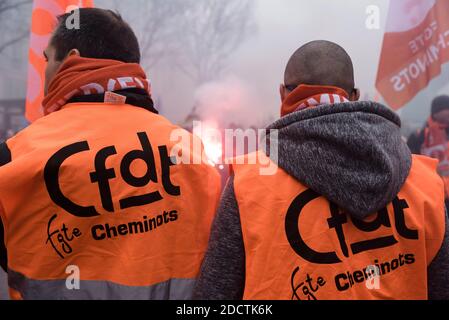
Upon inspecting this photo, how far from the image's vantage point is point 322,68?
142cm

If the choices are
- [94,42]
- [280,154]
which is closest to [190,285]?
[280,154]

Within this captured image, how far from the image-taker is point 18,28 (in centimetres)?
401

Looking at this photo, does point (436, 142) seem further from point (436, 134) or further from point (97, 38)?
point (97, 38)

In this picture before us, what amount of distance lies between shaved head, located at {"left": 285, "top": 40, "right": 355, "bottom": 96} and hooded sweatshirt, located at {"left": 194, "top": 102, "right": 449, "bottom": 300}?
205 millimetres

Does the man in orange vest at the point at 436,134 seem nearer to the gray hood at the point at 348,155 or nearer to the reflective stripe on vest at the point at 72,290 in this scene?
the gray hood at the point at 348,155

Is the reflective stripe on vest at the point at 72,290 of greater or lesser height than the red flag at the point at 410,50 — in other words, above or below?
below

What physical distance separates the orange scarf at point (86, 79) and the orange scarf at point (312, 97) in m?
0.53

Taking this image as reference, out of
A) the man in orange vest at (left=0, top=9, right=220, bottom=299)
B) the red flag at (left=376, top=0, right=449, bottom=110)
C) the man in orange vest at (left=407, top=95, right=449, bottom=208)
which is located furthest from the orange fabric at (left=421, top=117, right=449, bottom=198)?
the man in orange vest at (left=0, top=9, right=220, bottom=299)

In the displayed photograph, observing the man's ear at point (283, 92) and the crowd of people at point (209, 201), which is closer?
the crowd of people at point (209, 201)

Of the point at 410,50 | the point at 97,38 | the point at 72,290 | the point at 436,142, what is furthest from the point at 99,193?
the point at 436,142

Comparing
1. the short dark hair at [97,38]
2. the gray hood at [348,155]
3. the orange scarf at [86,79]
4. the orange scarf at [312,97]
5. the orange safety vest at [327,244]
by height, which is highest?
the short dark hair at [97,38]

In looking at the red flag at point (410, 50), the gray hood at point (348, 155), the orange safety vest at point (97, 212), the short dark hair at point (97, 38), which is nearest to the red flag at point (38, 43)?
the short dark hair at point (97, 38)

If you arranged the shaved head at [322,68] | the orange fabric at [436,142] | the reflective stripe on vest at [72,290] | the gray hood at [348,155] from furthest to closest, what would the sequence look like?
the orange fabric at [436,142], the shaved head at [322,68], the reflective stripe on vest at [72,290], the gray hood at [348,155]

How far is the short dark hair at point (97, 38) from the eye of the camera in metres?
1.51
